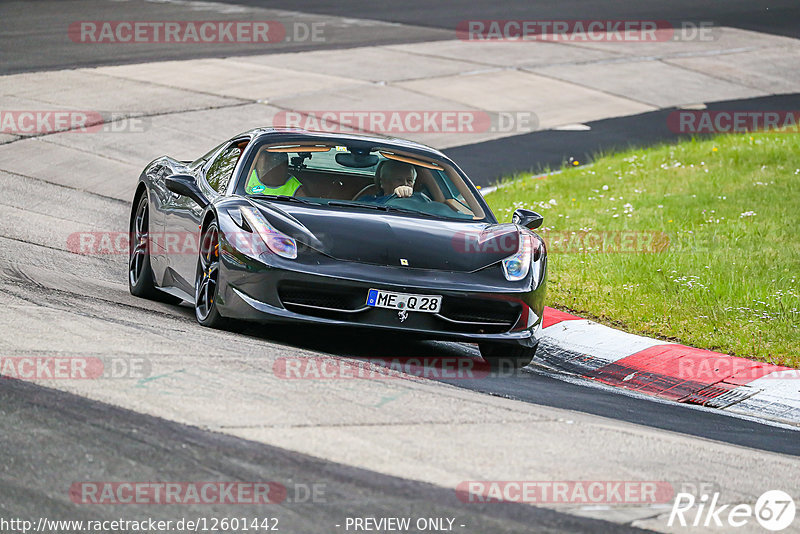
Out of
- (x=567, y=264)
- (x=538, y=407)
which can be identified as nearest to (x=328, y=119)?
(x=567, y=264)

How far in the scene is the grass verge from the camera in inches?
344

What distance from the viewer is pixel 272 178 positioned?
7961mm

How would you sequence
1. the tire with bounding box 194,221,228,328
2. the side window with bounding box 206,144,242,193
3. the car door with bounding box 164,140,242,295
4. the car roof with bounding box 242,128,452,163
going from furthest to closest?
the car roof with bounding box 242,128,452,163, the side window with bounding box 206,144,242,193, the car door with bounding box 164,140,242,295, the tire with bounding box 194,221,228,328

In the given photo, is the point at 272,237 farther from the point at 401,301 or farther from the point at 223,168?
the point at 223,168

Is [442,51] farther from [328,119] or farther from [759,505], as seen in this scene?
[759,505]

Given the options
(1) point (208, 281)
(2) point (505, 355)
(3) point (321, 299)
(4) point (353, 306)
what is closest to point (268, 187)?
(1) point (208, 281)

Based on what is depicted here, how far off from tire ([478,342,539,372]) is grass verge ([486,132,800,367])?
1366mm

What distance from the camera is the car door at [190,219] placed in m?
7.92

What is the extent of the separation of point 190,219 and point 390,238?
156 cm

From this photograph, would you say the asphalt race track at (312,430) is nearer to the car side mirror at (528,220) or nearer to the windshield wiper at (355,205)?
the windshield wiper at (355,205)

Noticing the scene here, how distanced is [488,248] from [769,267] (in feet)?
11.6

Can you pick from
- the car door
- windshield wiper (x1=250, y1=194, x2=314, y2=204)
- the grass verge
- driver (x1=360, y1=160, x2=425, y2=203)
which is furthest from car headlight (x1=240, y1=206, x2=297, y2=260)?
the grass verge

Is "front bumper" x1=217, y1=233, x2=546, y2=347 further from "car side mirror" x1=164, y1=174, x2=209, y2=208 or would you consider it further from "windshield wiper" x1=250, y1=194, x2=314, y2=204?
"car side mirror" x1=164, y1=174, x2=209, y2=208

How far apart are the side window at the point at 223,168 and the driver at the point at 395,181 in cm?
91
